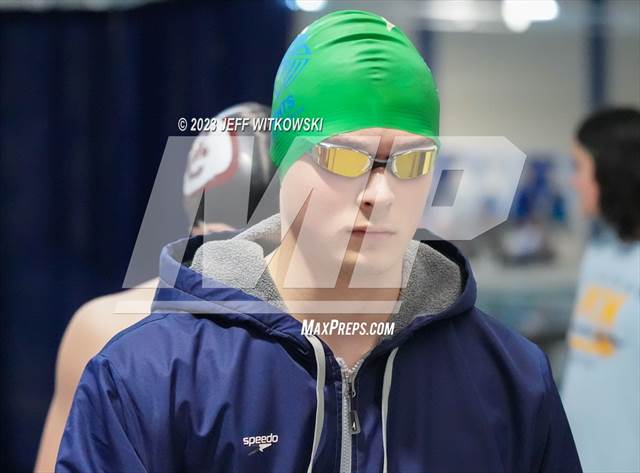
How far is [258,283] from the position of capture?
1.03 metres

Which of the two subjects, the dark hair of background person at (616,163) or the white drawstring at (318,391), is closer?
the white drawstring at (318,391)

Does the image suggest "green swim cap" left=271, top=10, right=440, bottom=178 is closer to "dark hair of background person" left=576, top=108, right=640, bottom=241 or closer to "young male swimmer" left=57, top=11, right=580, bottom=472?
"young male swimmer" left=57, top=11, right=580, bottom=472

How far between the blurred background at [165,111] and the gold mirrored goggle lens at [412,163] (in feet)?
5.51

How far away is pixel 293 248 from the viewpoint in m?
1.03

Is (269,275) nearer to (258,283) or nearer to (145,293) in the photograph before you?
(258,283)

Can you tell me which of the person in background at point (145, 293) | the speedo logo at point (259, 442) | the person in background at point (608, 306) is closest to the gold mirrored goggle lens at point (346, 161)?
the speedo logo at point (259, 442)

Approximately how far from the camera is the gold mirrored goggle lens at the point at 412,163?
3.11 feet

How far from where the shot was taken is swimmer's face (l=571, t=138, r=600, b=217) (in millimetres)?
1918

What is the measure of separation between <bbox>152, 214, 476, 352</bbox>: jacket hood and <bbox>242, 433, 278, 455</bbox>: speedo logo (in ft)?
0.33

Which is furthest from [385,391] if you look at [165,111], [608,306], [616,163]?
[165,111]

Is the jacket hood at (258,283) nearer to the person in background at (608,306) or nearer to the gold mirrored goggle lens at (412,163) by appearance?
the gold mirrored goggle lens at (412,163)

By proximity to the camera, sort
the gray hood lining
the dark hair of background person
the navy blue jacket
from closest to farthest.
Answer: the navy blue jacket, the gray hood lining, the dark hair of background person

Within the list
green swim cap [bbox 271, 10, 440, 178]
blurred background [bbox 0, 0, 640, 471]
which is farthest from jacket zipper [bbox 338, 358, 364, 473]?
blurred background [bbox 0, 0, 640, 471]

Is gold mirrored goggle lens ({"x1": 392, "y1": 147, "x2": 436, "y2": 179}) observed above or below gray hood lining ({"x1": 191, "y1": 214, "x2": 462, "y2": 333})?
above
